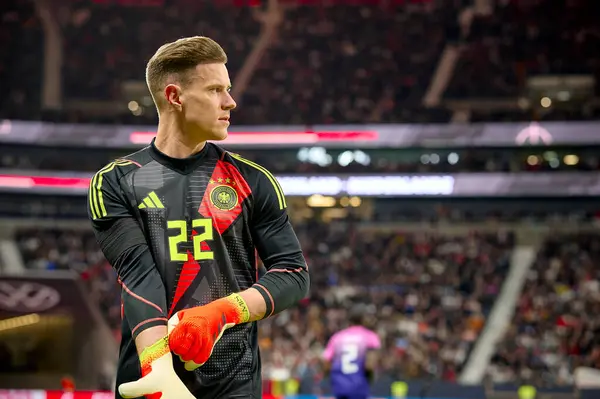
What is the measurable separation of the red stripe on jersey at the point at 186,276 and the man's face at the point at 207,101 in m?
0.42

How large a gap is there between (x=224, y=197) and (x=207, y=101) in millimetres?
321

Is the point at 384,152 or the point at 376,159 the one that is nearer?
the point at 384,152

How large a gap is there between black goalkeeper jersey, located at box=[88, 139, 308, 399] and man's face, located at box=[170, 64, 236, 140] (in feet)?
0.42

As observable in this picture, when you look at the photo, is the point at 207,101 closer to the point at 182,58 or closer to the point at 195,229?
the point at 182,58

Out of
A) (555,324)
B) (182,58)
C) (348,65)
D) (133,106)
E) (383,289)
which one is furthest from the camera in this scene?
(133,106)

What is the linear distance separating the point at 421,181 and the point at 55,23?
1732 cm

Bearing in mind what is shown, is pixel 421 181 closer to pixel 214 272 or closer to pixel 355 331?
pixel 355 331

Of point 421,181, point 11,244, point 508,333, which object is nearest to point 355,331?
point 508,333

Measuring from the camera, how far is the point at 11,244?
3200cm

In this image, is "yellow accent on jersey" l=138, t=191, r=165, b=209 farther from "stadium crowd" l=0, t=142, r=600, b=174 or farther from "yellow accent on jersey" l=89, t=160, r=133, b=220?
"stadium crowd" l=0, t=142, r=600, b=174

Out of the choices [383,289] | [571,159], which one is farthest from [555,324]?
[571,159]

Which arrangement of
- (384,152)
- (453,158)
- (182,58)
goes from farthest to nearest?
(384,152)
(453,158)
(182,58)

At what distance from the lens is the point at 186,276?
2.84m

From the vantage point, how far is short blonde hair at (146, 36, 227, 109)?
9.27 ft
